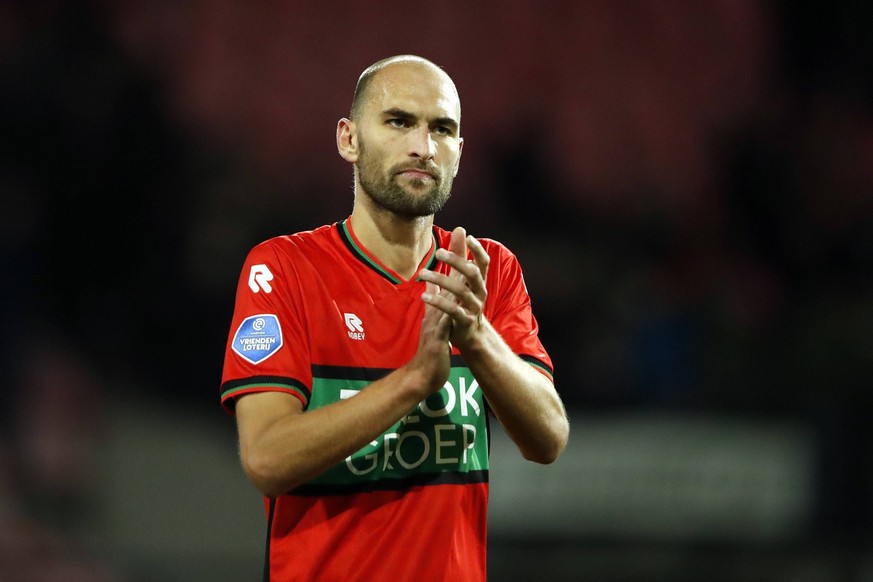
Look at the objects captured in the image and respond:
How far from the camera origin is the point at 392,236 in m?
2.69

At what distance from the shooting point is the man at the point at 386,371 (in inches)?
86.8

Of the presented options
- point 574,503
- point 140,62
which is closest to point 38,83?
point 140,62

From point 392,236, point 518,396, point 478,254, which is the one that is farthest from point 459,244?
point 392,236

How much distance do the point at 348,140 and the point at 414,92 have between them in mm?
242

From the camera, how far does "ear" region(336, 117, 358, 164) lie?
272cm

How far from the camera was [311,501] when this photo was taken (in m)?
2.42

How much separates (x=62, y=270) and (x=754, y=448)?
4133mm

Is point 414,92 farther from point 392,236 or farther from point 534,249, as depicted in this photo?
point 534,249

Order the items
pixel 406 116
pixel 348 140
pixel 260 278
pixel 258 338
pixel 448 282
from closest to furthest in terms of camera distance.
→ pixel 448 282 → pixel 258 338 → pixel 260 278 → pixel 406 116 → pixel 348 140

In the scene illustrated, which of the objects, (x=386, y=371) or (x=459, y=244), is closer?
(x=459, y=244)

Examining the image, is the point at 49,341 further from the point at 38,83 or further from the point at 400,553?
the point at 400,553

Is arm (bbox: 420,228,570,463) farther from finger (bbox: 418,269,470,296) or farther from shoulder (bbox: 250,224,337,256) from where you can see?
shoulder (bbox: 250,224,337,256)

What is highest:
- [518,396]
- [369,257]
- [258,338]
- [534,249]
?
[534,249]

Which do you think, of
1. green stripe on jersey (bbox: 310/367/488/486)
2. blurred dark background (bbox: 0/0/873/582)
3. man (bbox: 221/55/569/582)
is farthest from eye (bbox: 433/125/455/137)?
blurred dark background (bbox: 0/0/873/582)
